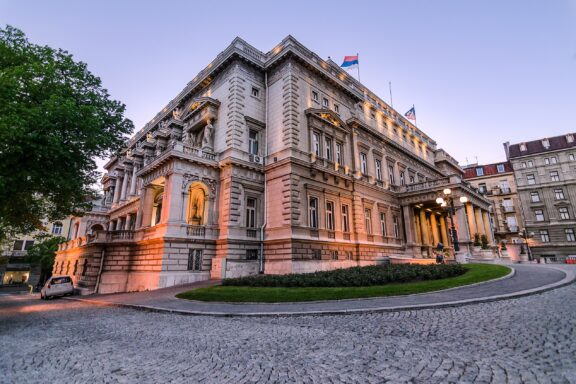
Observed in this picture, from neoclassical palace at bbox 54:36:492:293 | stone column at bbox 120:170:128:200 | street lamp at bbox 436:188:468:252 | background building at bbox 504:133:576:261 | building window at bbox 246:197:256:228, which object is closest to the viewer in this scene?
street lamp at bbox 436:188:468:252

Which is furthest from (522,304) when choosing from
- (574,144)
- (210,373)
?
(574,144)

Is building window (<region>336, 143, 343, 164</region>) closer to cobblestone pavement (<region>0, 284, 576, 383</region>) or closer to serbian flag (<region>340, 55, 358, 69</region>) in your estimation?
serbian flag (<region>340, 55, 358, 69</region>)

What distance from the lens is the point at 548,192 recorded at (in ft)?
169

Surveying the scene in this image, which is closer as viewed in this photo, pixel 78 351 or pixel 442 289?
pixel 78 351

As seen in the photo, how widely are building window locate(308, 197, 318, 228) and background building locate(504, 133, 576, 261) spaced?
4765 centimetres

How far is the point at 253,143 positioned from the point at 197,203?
7.25 m

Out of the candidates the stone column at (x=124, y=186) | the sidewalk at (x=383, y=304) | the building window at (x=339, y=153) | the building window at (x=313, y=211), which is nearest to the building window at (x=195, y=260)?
the sidewalk at (x=383, y=304)

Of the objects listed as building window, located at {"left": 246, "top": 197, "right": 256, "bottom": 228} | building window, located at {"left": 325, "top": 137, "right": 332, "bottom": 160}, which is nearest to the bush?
building window, located at {"left": 246, "top": 197, "right": 256, "bottom": 228}

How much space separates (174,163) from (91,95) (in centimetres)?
662

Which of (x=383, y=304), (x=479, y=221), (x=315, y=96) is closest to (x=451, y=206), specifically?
(x=383, y=304)

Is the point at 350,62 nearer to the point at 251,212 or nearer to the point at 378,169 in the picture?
the point at 378,169

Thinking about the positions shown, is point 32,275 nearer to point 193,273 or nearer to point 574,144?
point 193,273

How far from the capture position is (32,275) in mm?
55188

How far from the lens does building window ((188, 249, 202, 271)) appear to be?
2138cm
